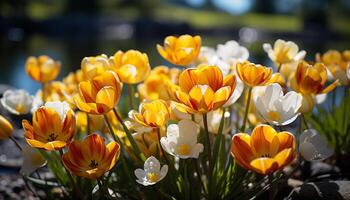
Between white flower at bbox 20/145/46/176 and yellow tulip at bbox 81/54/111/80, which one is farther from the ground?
yellow tulip at bbox 81/54/111/80

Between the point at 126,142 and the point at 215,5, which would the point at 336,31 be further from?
the point at 126,142

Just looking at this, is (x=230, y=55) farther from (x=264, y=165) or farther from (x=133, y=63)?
(x=264, y=165)

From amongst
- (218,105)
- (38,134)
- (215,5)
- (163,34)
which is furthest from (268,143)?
(215,5)

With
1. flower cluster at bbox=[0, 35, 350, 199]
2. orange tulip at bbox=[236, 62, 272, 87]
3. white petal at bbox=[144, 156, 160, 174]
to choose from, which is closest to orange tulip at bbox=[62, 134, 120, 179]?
flower cluster at bbox=[0, 35, 350, 199]

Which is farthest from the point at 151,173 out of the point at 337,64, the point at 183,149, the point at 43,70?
the point at 337,64

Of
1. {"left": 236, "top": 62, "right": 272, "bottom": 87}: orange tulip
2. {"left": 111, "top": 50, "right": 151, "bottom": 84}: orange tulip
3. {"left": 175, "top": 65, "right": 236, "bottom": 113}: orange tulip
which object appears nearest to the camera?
{"left": 175, "top": 65, "right": 236, "bottom": 113}: orange tulip

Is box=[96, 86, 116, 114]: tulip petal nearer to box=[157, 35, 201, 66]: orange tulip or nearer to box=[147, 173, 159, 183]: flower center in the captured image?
box=[147, 173, 159, 183]: flower center
